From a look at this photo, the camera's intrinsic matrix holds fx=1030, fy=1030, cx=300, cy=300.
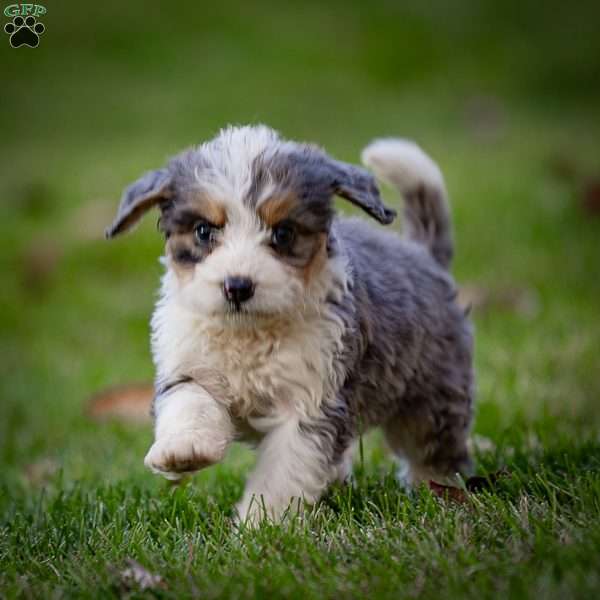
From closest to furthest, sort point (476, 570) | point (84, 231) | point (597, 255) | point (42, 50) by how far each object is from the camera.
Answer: point (476, 570) < point (597, 255) < point (84, 231) < point (42, 50)

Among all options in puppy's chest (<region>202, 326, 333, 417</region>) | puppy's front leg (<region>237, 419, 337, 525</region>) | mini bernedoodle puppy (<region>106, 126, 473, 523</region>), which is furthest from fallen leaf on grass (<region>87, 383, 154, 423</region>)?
puppy's front leg (<region>237, 419, 337, 525</region>)

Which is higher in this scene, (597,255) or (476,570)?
(476,570)

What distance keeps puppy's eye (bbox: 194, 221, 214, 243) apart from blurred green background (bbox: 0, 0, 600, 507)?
1.65 meters

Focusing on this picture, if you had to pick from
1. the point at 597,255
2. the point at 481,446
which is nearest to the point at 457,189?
the point at 597,255

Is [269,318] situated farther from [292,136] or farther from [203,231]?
[292,136]

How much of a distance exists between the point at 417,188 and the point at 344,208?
13.8 ft

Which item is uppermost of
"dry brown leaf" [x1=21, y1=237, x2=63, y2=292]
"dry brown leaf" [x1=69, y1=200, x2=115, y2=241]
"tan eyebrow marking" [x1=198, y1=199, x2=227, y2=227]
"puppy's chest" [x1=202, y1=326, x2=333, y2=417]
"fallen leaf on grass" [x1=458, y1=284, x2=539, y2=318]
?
"tan eyebrow marking" [x1=198, y1=199, x2=227, y2=227]

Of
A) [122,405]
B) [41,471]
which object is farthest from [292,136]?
[41,471]

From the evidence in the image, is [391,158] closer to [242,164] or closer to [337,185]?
[337,185]

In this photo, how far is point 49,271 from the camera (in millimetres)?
10523

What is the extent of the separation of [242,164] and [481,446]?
2.38 m

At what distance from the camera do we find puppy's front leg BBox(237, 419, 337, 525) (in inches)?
160

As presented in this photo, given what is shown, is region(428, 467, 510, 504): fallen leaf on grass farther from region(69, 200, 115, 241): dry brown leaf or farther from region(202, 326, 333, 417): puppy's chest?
region(69, 200, 115, 241): dry brown leaf

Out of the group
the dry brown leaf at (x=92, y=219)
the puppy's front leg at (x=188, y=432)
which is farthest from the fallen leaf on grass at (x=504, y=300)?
the dry brown leaf at (x=92, y=219)
